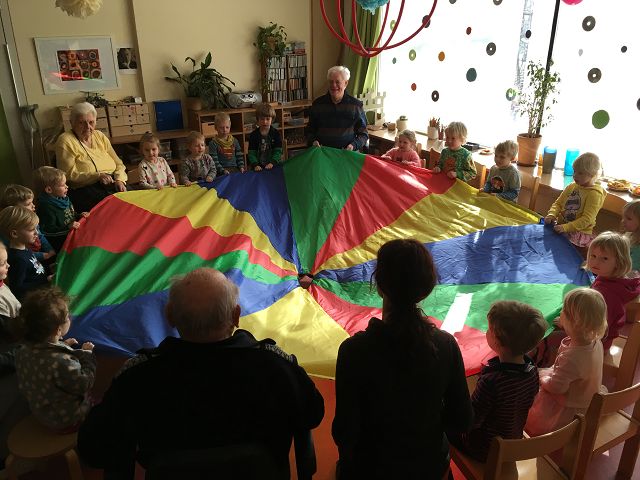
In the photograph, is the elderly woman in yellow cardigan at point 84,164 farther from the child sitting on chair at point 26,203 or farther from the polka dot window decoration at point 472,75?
the polka dot window decoration at point 472,75

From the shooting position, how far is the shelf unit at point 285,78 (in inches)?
228

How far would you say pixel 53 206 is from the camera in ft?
9.77

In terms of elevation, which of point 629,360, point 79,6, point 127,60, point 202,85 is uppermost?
point 79,6

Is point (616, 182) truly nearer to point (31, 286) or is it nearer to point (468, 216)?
point (468, 216)

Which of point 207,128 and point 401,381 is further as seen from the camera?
point 207,128

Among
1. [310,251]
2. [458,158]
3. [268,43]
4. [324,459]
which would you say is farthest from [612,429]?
[268,43]

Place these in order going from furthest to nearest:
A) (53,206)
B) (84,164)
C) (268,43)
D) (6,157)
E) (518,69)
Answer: (268,43), (6,157), (518,69), (84,164), (53,206)

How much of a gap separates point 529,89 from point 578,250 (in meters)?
1.86

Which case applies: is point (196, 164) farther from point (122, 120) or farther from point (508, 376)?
point (508, 376)

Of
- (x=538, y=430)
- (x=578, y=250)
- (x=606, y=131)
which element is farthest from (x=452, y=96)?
(x=538, y=430)

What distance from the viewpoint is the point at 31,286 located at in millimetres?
2527

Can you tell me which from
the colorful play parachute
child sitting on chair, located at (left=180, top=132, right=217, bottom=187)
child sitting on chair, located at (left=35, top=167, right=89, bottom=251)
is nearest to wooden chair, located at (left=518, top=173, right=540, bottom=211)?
the colorful play parachute

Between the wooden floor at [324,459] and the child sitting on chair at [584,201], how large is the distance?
50.5 inches

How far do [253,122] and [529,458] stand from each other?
5.05 meters
